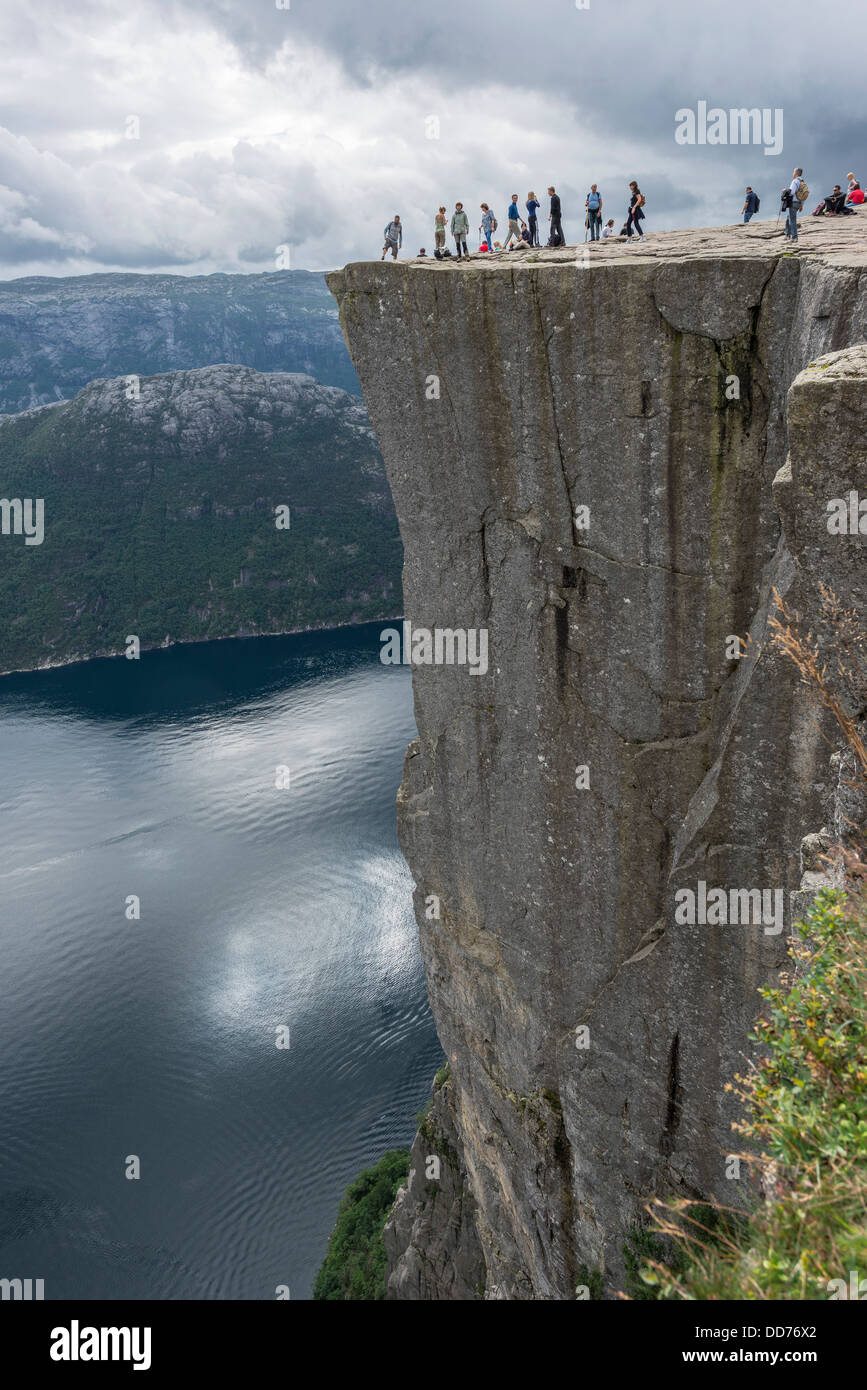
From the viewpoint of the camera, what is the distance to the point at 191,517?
5625 inches

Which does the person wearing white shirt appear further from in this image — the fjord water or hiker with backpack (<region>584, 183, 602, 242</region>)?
the fjord water

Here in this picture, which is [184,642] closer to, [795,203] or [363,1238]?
[363,1238]

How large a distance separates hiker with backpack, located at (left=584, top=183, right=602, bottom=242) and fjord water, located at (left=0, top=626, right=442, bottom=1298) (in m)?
41.8

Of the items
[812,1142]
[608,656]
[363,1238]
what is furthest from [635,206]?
[363,1238]

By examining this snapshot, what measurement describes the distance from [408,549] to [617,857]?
6898mm

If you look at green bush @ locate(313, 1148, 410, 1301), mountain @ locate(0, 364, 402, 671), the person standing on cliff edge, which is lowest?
green bush @ locate(313, 1148, 410, 1301)

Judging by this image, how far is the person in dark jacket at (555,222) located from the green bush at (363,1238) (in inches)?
1249

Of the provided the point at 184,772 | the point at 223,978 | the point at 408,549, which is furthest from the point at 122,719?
the point at 408,549

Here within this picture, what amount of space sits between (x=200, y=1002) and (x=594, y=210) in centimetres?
4957

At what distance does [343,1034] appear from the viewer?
50938 millimetres

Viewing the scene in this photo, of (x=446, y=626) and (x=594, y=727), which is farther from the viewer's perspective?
(x=446, y=626)

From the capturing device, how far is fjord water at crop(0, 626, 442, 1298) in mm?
40812

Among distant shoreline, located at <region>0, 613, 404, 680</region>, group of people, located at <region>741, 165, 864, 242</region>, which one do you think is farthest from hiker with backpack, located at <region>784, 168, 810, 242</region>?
distant shoreline, located at <region>0, 613, 404, 680</region>
